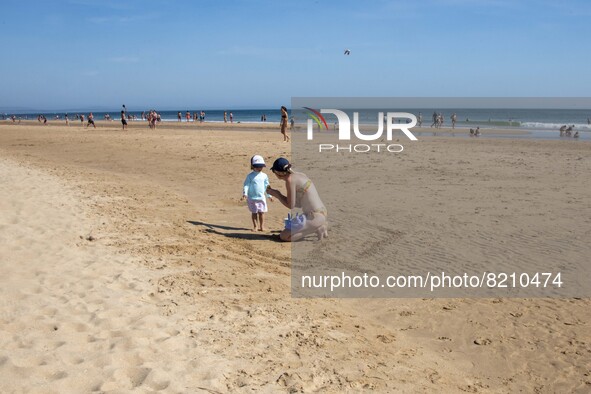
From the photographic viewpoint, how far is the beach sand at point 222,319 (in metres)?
4.20

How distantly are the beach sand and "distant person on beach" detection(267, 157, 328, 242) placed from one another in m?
0.41

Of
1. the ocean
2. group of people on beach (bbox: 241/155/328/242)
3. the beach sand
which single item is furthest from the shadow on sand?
the ocean

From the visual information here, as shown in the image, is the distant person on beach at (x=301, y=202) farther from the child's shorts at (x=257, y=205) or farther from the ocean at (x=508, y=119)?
the ocean at (x=508, y=119)

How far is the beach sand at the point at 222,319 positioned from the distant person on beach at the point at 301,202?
0.41 meters

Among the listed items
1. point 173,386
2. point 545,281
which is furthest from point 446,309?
point 173,386

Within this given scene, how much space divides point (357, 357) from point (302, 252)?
3.57 meters

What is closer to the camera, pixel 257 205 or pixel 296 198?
pixel 296 198

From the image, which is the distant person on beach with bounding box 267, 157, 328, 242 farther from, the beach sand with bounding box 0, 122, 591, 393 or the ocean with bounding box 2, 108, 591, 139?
the ocean with bounding box 2, 108, 591, 139

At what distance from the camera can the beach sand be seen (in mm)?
4199

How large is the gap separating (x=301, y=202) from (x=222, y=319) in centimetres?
357

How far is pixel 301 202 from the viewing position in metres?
8.49

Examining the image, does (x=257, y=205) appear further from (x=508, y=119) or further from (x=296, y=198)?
(x=508, y=119)

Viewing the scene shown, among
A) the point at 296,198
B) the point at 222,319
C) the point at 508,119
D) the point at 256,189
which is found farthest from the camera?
the point at 508,119

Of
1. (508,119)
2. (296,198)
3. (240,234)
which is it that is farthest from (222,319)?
(508,119)
